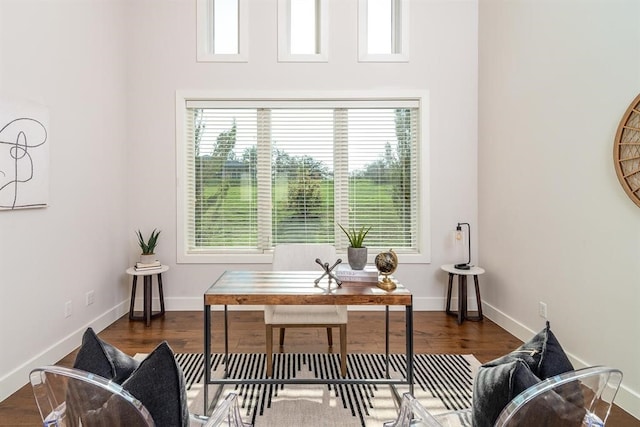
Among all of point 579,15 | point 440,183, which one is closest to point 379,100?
point 440,183

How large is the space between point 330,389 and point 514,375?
158 cm

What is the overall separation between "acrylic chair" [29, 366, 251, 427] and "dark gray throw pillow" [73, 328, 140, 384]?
116 mm

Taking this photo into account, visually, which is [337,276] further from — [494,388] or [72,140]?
[72,140]

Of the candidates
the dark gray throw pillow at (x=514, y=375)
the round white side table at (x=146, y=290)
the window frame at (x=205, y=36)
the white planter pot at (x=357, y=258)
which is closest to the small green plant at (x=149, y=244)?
the round white side table at (x=146, y=290)

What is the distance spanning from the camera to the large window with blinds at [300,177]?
3.93m

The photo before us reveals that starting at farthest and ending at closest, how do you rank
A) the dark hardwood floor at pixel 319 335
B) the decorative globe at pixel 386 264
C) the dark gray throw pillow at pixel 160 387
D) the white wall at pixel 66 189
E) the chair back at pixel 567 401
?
1. the dark hardwood floor at pixel 319 335
2. the white wall at pixel 66 189
3. the decorative globe at pixel 386 264
4. the dark gray throw pillow at pixel 160 387
5. the chair back at pixel 567 401

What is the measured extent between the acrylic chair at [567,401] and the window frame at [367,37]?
353 centimetres

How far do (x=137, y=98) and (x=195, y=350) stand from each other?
264 centimetres

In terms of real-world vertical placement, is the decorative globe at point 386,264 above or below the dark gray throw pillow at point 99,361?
above

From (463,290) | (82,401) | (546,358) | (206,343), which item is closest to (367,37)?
(463,290)

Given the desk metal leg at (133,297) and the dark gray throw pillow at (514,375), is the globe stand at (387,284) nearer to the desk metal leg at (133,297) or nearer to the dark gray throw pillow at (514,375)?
the dark gray throw pillow at (514,375)

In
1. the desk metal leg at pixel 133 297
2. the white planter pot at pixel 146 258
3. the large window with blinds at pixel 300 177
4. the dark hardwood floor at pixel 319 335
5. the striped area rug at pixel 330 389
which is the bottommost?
the striped area rug at pixel 330 389

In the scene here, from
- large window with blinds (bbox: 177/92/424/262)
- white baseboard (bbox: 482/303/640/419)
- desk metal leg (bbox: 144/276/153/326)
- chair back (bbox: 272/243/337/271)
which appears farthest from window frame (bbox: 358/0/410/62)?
desk metal leg (bbox: 144/276/153/326)

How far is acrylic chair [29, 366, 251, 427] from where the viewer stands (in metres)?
0.87
